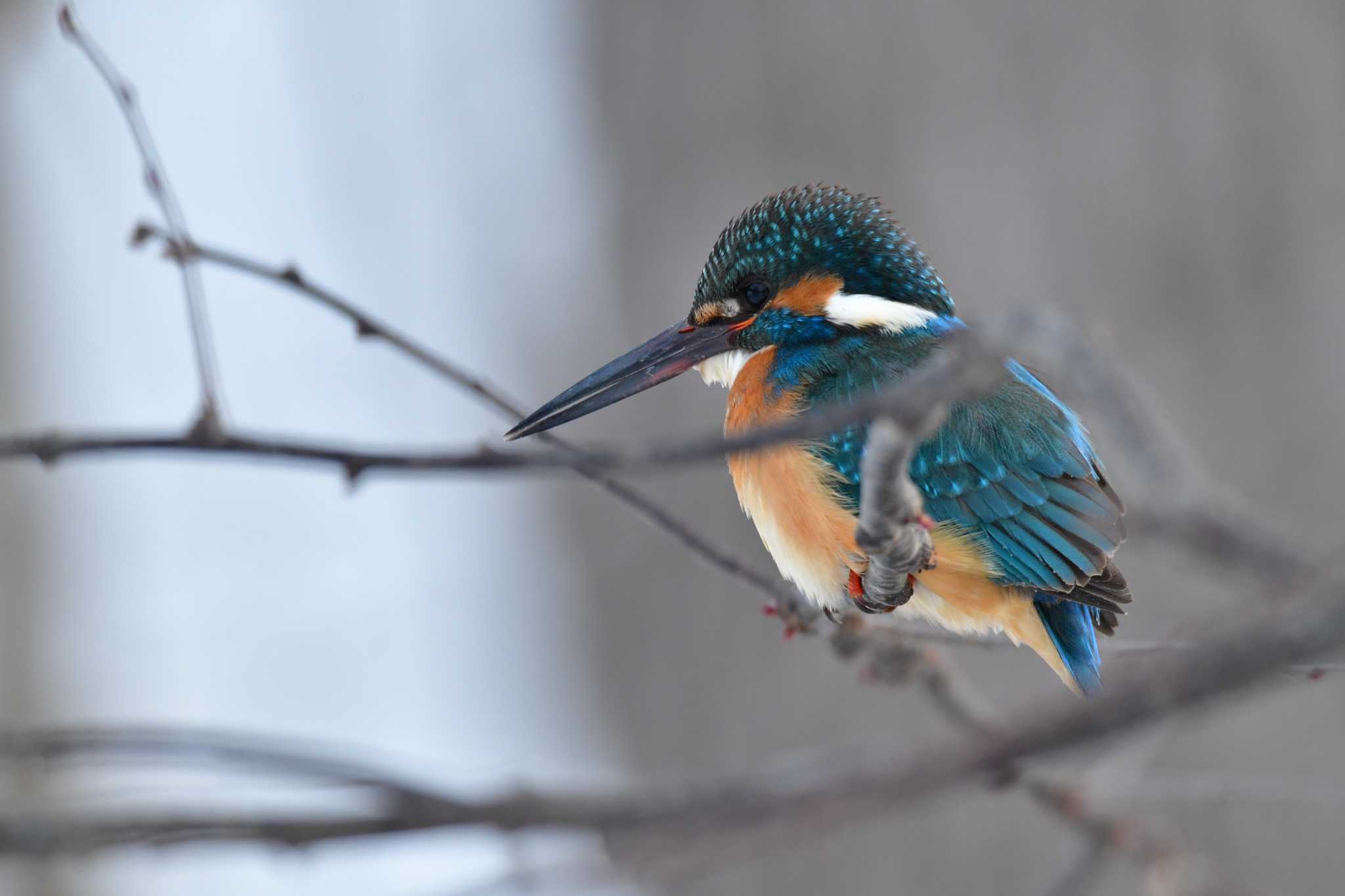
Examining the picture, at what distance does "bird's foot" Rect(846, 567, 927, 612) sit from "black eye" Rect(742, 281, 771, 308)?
497 millimetres

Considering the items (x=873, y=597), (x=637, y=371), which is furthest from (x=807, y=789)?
(x=637, y=371)

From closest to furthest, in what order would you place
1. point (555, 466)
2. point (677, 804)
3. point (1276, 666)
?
point (1276, 666) → point (677, 804) → point (555, 466)

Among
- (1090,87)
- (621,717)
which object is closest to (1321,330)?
(1090,87)

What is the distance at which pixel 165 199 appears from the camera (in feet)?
3.65

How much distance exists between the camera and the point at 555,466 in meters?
0.66

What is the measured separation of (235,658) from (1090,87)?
14.1ft

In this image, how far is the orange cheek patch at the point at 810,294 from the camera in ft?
6.12

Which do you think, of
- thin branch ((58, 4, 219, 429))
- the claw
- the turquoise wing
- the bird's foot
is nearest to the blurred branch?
thin branch ((58, 4, 219, 429))

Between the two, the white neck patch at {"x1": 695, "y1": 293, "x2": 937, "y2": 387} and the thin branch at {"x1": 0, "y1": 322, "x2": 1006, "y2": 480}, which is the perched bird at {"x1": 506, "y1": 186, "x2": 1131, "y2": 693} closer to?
the white neck patch at {"x1": 695, "y1": 293, "x2": 937, "y2": 387}

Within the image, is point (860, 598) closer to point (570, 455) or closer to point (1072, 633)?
point (1072, 633)

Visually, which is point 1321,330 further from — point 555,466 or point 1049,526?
point 555,466

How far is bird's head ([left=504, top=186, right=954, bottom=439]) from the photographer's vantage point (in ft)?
6.07

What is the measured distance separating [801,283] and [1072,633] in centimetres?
65

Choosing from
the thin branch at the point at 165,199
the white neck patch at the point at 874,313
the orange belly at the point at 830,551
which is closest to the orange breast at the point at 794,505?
the orange belly at the point at 830,551
